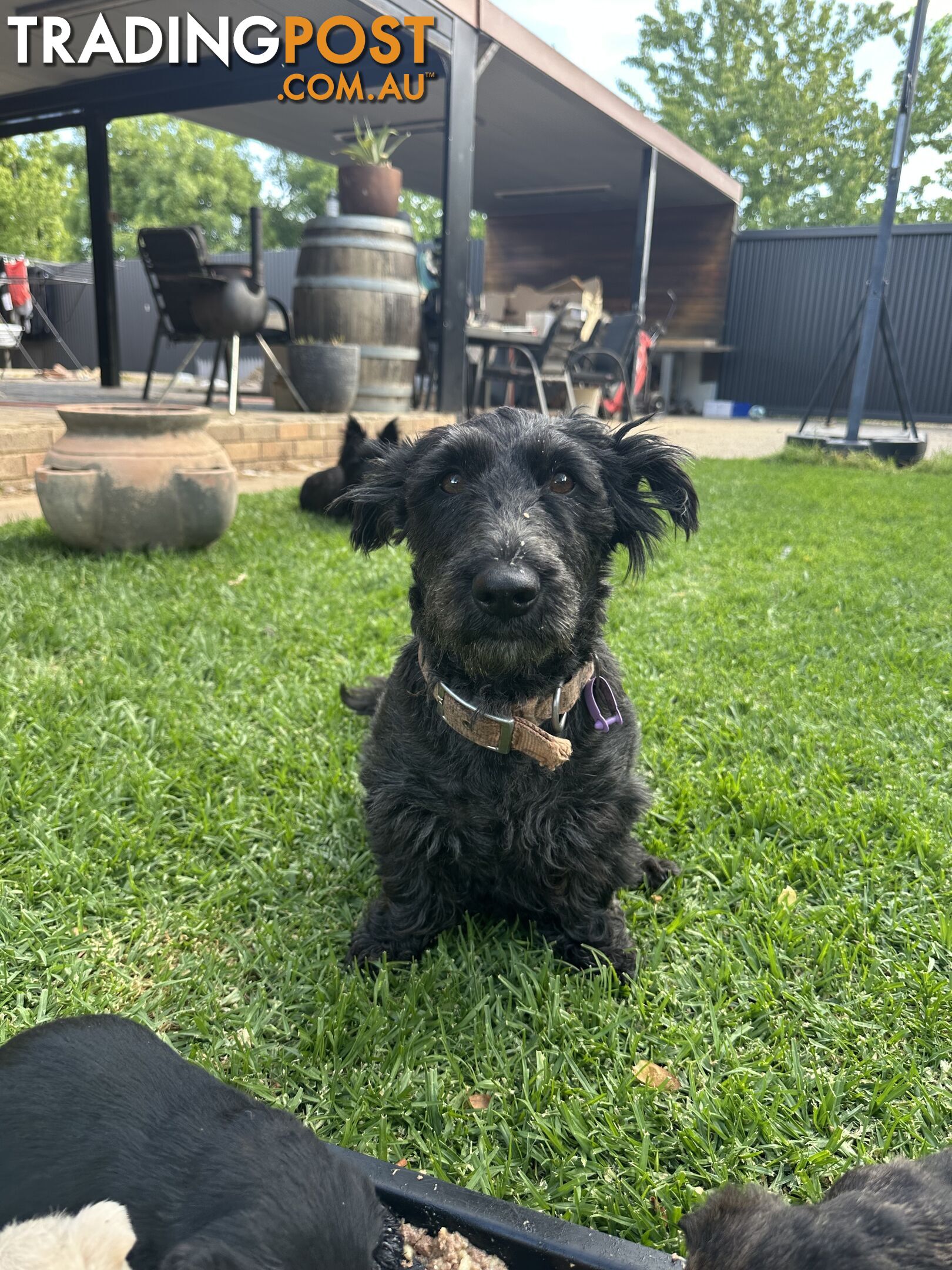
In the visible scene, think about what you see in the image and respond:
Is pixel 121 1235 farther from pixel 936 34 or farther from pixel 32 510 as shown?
pixel 936 34

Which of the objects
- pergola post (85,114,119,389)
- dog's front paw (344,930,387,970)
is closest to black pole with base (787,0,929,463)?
pergola post (85,114,119,389)

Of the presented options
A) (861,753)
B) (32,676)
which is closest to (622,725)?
(861,753)

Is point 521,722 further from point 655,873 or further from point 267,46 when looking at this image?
point 267,46

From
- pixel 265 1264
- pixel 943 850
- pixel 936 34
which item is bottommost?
pixel 943 850

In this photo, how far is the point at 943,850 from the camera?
244cm

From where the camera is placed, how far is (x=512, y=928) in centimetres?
224

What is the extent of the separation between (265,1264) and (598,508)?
5.49 feet

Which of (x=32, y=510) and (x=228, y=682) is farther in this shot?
(x=32, y=510)

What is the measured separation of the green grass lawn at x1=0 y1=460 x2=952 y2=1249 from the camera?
5.35 feet

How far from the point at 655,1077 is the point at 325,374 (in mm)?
7974

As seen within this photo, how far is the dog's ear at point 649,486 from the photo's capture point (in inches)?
85.9

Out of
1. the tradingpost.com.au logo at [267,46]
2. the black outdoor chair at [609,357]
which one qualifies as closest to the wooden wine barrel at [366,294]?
the tradingpost.com.au logo at [267,46]

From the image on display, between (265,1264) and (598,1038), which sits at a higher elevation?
(265,1264)

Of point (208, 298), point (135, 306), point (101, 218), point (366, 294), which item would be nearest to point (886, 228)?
point (366, 294)
